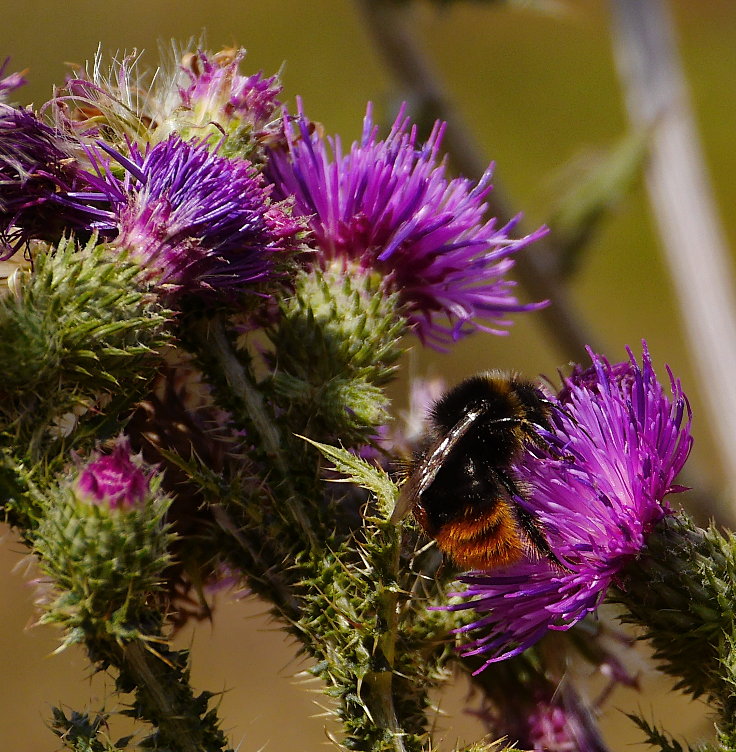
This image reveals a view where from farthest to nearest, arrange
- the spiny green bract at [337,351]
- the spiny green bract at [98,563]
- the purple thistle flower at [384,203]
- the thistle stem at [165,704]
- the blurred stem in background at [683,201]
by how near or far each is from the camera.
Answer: the blurred stem in background at [683,201]
the purple thistle flower at [384,203]
the spiny green bract at [337,351]
the thistle stem at [165,704]
the spiny green bract at [98,563]

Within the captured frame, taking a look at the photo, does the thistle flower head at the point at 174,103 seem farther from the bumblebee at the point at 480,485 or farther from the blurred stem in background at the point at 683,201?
the blurred stem in background at the point at 683,201

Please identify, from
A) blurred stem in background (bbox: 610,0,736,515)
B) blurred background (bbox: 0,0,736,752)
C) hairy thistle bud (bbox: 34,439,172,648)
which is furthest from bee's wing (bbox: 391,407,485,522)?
blurred background (bbox: 0,0,736,752)

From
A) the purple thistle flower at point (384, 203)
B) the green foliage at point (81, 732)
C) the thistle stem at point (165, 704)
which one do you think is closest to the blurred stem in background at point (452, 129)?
the purple thistle flower at point (384, 203)

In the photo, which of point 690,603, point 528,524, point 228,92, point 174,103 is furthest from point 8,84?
point 690,603

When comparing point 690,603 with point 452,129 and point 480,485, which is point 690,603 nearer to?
point 480,485

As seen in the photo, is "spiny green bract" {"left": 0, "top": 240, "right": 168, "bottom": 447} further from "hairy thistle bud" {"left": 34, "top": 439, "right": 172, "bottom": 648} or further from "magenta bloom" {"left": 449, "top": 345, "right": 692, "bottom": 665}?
"magenta bloom" {"left": 449, "top": 345, "right": 692, "bottom": 665}

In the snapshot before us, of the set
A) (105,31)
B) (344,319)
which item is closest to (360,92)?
(105,31)
